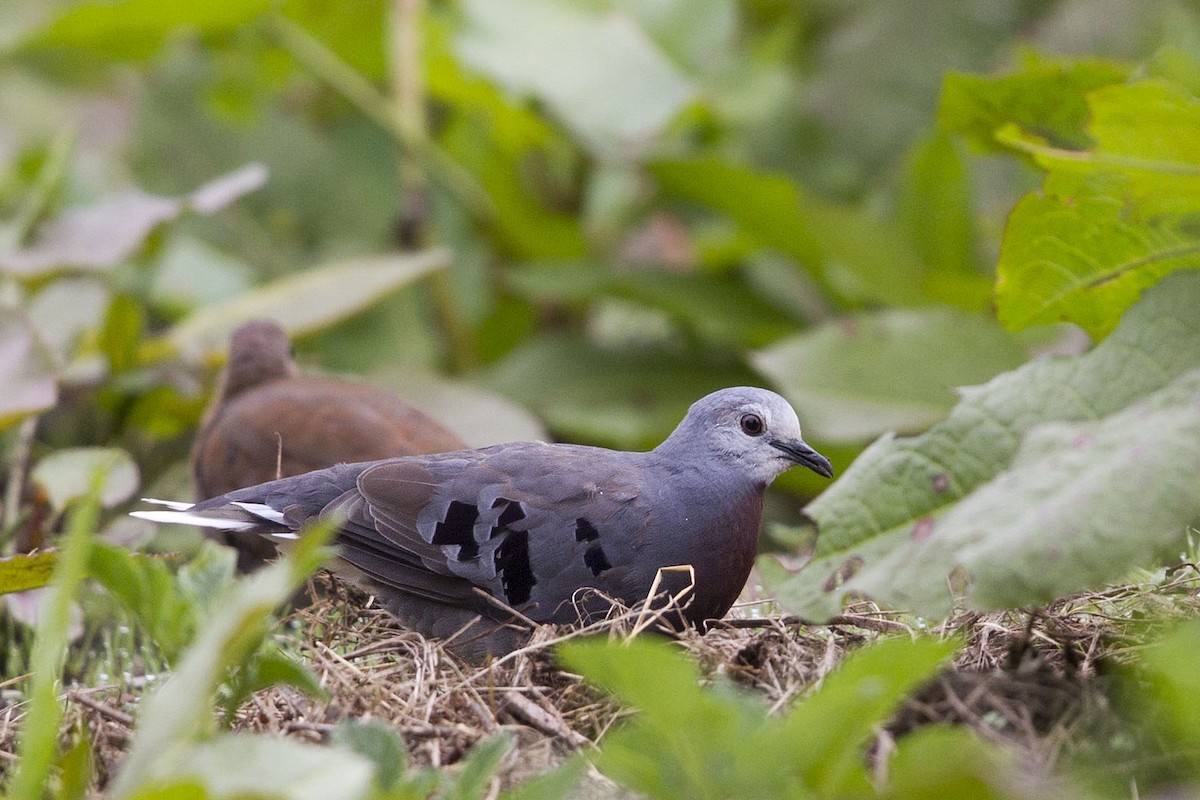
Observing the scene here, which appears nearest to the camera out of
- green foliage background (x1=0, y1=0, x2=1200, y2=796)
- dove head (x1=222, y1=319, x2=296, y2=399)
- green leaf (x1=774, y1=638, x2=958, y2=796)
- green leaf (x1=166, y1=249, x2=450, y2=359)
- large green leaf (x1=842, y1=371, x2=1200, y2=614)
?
green leaf (x1=774, y1=638, x2=958, y2=796)

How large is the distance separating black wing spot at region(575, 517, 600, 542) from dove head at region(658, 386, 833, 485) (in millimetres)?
297

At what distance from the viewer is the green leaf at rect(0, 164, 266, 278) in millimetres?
4281

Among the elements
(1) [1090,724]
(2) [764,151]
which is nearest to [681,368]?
(2) [764,151]

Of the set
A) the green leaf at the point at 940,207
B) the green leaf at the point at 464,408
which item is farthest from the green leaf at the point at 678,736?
the green leaf at the point at 940,207

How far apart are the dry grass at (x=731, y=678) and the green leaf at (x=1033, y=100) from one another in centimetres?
102

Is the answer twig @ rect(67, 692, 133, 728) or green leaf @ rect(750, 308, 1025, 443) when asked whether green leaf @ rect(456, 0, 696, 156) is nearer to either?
green leaf @ rect(750, 308, 1025, 443)

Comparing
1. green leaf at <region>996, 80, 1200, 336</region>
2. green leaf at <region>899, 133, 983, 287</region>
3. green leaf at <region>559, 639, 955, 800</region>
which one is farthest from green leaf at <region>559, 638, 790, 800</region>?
green leaf at <region>899, 133, 983, 287</region>

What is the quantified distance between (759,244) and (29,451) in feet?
9.21

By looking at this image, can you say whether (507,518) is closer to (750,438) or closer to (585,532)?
(585,532)

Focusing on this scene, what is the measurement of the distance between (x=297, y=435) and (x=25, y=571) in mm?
1336

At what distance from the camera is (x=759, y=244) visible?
5.46 metres

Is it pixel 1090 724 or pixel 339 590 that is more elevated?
pixel 1090 724

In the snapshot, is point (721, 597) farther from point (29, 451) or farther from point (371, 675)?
point (29, 451)

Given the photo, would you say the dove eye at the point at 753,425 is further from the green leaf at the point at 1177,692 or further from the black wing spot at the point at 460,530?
the green leaf at the point at 1177,692
